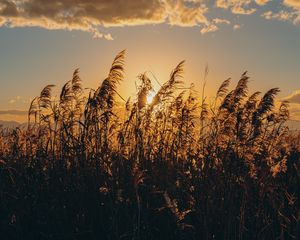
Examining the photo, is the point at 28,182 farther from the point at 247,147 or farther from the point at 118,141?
the point at 247,147

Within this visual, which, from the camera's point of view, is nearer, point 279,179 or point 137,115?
point 137,115

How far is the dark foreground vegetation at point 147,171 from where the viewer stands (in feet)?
20.4

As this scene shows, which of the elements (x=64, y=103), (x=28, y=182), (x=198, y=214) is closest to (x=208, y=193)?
(x=198, y=214)

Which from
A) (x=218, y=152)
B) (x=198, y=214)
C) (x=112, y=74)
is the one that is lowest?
(x=198, y=214)

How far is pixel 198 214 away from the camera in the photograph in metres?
6.40

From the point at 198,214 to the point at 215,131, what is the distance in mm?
2641

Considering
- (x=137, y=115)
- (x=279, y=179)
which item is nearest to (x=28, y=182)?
(x=137, y=115)

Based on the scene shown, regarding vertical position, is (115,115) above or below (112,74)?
below

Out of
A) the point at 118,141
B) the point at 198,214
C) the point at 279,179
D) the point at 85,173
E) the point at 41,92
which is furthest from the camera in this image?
the point at 41,92

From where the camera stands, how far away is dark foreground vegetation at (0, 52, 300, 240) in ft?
20.4

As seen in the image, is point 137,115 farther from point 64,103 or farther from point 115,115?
point 64,103

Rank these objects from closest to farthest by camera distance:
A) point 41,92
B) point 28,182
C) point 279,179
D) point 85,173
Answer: point 85,173 < point 28,182 < point 279,179 < point 41,92

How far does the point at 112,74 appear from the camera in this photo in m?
8.62

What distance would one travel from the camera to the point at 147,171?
24.8ft
